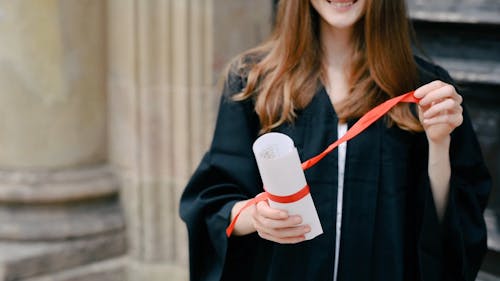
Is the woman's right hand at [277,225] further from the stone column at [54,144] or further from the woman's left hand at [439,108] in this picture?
the stone column at [54,144]

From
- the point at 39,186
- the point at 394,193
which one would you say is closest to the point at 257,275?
the point at 394,193

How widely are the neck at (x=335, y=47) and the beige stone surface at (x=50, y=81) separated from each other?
5.53 feet

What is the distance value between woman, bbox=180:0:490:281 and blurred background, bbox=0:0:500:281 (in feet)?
3.96

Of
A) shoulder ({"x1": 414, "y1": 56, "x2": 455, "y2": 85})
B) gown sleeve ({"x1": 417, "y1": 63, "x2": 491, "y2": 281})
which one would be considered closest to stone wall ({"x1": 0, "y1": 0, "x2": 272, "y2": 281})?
shoulder ({"x1": 414, "y1": 56, "x2": 455, "y2": 85})

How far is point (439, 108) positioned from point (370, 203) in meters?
0.33

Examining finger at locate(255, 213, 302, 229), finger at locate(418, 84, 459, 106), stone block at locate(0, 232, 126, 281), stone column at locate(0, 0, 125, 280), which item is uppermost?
finger at locate(418, 84, 459, 106)

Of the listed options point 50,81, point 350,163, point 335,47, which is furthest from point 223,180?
point 50,81

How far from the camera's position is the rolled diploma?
1.88 m

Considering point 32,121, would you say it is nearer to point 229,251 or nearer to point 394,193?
point 229,251

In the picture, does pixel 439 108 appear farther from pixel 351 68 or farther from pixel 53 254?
pixel 53 254

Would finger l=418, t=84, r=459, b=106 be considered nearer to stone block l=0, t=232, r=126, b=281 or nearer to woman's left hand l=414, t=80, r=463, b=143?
woman's left hand l=414, t=80, r=463, b=143

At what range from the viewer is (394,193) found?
2.21m

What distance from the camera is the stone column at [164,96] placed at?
141 inches

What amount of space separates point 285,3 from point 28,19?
167 cm
